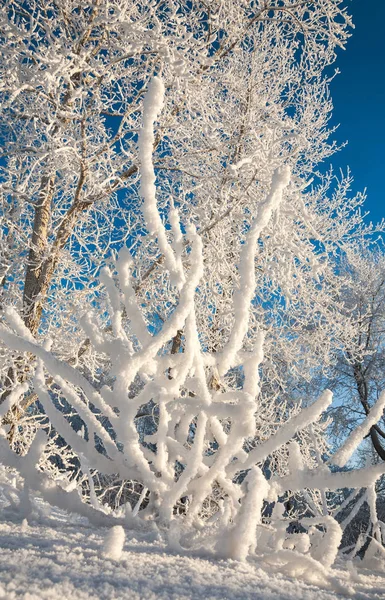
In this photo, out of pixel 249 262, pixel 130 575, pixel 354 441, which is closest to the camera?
pixel 130 575

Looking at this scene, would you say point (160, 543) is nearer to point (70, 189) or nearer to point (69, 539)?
point (69, 539)

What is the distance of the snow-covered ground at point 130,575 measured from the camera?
0.60m

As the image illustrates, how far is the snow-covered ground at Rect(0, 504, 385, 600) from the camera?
597mm

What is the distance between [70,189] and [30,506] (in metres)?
4.52

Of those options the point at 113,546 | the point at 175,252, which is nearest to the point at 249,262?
the point at 175,252

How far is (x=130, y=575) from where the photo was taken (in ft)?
2.21

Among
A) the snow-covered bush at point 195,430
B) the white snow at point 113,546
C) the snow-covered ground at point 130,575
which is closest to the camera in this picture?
the snow-covered ground at point 130,575

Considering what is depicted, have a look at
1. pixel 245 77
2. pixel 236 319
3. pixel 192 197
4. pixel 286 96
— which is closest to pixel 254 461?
pixel 236 319

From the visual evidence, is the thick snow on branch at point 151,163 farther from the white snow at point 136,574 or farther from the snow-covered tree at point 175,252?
the white snow at point 136,574

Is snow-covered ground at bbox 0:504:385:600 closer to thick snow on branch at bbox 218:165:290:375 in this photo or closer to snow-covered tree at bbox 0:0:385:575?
snow-covered tree at bbox 0:0:385:575

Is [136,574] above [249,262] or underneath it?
underneath

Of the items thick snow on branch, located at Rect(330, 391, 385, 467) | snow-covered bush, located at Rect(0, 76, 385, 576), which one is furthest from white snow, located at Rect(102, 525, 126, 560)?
thick snow on branch, located at Rect(330, 391, 385, 467)

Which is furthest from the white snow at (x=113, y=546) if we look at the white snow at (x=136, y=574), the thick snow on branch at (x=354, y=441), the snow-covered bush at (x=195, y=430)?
the thick snow on branch at (x=354, y=441)

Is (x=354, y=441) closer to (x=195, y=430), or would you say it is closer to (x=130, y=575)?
(x=195, y=430)
